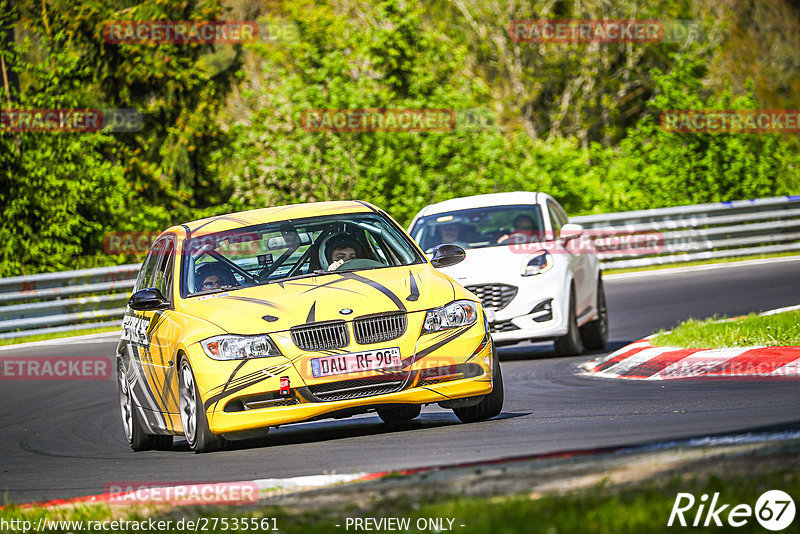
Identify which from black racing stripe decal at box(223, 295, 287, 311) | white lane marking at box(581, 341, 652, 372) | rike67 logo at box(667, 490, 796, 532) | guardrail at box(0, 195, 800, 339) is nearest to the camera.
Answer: rike67 logo at box(667, 490, 796, 532)

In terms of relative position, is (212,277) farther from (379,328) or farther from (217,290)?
(379,328)

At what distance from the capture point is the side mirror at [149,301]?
890cm

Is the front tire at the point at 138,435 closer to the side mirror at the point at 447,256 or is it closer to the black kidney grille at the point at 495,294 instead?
the side mirror at the point at 447,256

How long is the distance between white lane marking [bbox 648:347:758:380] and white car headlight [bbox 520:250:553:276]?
2695 mm

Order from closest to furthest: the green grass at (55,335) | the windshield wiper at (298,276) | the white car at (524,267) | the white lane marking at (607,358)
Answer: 1. the windshield wiper at (298,276)
2. the white lane marking at (607,358)
3. the white car at (524,267)
4. the green grass at (55,335)

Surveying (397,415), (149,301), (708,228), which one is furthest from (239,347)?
(708,228)

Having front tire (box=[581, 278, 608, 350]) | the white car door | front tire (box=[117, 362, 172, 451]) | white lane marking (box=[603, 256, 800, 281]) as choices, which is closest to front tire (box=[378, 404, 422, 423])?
front tire (box=[117, 362, 172, 451])

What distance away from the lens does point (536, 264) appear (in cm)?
1359

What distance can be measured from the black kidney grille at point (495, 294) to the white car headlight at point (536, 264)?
239 mm

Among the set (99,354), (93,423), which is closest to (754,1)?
(99,354)

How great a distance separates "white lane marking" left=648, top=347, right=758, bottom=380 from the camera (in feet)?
35.1

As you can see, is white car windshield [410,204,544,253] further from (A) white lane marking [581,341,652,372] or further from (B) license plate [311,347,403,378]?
(B) license plate [311,347,403,378]

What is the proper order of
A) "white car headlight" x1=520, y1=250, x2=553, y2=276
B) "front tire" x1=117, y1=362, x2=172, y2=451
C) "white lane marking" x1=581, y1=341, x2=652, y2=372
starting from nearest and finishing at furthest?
"front tire" x1=117, y1=362, x2=172, y2=451 < "white lane marking" x1=581, y1=341, x2=652, y2=372 < "white car headlight" x1=520, y1=250, x2=553, y2=276

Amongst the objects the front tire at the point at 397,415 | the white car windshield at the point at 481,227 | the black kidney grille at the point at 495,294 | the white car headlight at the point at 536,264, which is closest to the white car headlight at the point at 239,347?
the front tire at the point at 397,415
